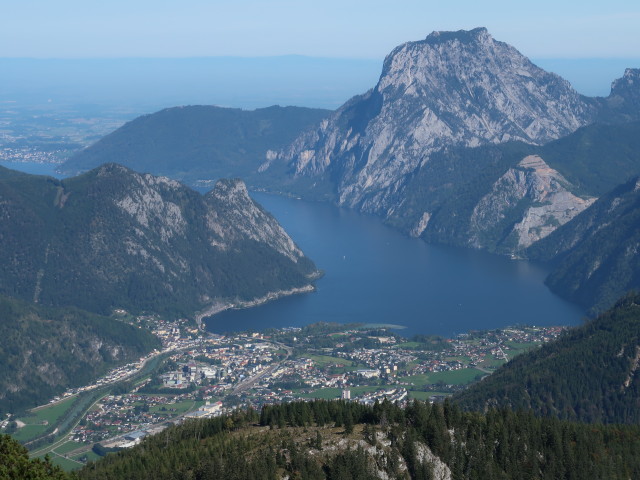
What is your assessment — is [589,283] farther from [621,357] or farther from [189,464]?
[189,464]

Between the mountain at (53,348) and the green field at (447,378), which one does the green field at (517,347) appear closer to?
the green field at (447,378)

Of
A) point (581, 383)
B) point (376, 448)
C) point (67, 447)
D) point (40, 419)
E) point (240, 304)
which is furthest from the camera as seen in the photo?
point (240, 304)

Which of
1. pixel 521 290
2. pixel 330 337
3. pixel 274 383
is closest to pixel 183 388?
pixel 274 383

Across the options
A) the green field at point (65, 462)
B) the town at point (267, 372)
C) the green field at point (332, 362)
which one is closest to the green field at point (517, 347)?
the town at point (267, 372)

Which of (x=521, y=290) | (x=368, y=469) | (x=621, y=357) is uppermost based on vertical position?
(x=368, y=469)

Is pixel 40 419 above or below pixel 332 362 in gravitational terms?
below

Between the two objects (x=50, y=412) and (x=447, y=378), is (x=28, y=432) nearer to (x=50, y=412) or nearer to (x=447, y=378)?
(x=50, y=412)

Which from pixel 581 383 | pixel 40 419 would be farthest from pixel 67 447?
pixel 581 383

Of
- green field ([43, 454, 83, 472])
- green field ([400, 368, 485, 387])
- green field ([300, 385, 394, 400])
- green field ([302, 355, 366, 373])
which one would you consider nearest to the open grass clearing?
green field ([43, 454, 83, 472])
